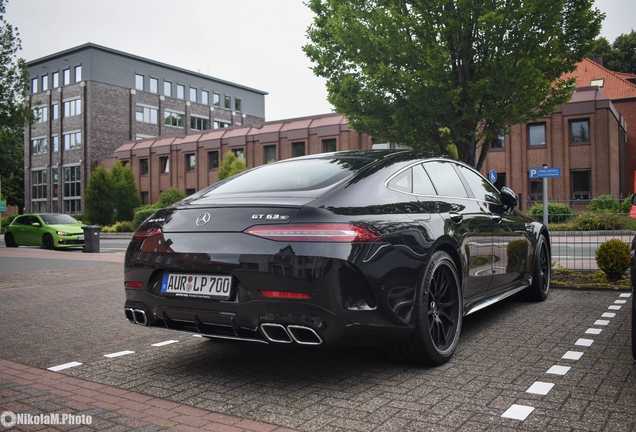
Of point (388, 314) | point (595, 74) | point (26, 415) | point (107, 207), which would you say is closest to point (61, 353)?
point (26, 415)

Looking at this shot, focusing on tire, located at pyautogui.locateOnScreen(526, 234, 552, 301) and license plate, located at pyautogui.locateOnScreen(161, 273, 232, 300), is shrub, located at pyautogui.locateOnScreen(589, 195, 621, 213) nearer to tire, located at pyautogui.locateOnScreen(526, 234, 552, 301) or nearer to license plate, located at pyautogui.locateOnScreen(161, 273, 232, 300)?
tire, located at pyautogui.locateOnScreen(526, 234, 552, 301)

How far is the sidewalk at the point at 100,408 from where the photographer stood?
3.01 m

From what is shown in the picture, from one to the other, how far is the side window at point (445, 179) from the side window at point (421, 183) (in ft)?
0.28

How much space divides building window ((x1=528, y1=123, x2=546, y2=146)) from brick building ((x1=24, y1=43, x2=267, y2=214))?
34.2 metres

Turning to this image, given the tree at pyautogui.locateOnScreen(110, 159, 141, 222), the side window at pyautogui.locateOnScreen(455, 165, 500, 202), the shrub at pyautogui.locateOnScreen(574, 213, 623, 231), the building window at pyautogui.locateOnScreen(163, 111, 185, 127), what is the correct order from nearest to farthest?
the side window at pyautogui.locateOnScreen(455, 165, 500, 202), the shrub at pyautogui.locateOnScreen(574, 213, 623, 231), the tree at pyautogui.locateOnScreen(110, 159, 141, 222), the building window at pyautogui.locateOnScreen(163, 111, 185, 127)

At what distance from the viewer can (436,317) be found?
4074 mm

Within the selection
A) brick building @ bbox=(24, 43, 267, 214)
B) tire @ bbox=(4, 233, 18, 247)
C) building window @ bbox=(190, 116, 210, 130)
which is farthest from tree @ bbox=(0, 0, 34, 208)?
building window @ bbox=(190, 116, 210, 130)

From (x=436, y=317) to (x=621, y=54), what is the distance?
6592 centimetres

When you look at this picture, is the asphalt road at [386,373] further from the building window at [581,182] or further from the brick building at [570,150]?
the building window at [581,182]

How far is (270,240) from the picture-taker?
11.3 ft

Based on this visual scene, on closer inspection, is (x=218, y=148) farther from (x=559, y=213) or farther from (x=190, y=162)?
(x=559, y=213)

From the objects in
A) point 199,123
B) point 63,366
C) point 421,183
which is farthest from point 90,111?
point 421,183

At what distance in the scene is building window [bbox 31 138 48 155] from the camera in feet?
208

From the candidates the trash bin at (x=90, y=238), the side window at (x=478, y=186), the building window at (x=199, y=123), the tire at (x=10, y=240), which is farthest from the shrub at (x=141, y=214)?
the side window at (x=478, y=186)
